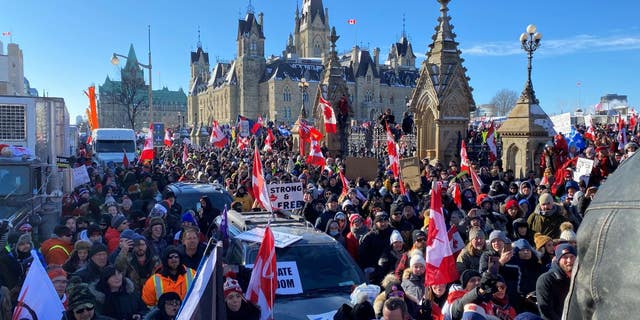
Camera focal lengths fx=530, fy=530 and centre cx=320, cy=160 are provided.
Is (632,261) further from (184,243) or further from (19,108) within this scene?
(19,108)

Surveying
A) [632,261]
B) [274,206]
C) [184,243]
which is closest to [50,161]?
[274,206]

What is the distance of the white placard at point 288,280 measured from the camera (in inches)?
229

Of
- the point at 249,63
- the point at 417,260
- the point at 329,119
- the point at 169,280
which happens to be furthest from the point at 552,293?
the point at 249,63

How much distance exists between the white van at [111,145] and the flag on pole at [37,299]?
938 inches

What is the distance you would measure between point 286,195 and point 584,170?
6.17 metres

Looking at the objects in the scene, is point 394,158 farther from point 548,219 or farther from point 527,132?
point 548,219

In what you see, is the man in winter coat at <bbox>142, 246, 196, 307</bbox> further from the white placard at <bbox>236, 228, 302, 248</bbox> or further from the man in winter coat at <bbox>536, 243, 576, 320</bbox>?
the man in winter coat at <bbox>536, 243, 576, 320</bbox>

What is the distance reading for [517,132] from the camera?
1449 cm

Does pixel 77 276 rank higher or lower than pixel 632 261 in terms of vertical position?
lower

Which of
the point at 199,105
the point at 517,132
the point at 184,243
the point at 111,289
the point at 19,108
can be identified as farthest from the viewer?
the point at 199,105

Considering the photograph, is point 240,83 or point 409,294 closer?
point 409,294

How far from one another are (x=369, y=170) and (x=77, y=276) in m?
11.0

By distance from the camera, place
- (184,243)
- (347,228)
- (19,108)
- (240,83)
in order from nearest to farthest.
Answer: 1. (184,243)
2. (347,228)
3. (19,108)
4. (240,83)

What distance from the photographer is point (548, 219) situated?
7.64 meters
